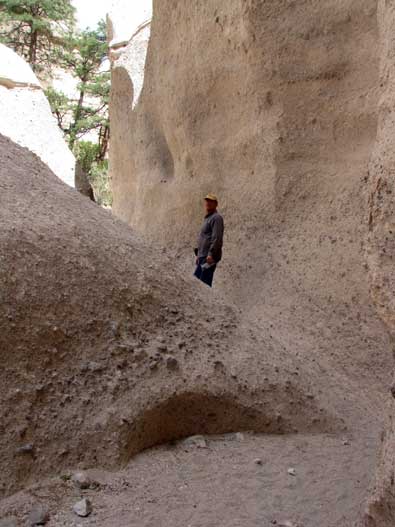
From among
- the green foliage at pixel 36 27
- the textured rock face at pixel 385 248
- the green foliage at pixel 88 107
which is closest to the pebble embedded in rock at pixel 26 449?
the textured rock face at pixel 385 248

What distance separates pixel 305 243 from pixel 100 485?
2.89 metres

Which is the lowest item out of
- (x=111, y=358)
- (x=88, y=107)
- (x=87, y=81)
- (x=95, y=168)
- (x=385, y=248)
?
(x=111, y=358)

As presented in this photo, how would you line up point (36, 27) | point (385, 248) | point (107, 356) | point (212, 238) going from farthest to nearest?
1. point (36, 27)
2. point (212, 238)
3. point (107, 356)
4. point (385, 248)

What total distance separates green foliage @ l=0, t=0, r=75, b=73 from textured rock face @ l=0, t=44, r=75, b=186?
5.12 meters

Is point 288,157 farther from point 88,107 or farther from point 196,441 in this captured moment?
point 88,107

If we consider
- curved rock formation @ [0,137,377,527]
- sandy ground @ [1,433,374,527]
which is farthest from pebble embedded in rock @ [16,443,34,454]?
sandy ground @ [1,433,374,527]

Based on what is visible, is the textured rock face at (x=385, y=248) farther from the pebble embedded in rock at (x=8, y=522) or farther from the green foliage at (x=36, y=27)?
the green foliage at (x=36, y=27)

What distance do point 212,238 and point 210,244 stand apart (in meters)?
0.07

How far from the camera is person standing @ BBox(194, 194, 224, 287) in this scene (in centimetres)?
467

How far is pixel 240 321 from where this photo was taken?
3.22 metres

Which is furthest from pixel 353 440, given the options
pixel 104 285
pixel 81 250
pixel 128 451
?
pixel 81 250

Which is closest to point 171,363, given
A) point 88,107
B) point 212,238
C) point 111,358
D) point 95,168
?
point 111,358

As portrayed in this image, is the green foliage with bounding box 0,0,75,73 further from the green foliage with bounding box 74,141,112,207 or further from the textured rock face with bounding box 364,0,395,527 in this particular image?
the textured rock face with bounding box 364,0,395,527

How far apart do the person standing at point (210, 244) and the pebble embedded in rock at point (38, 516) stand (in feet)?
9.43
